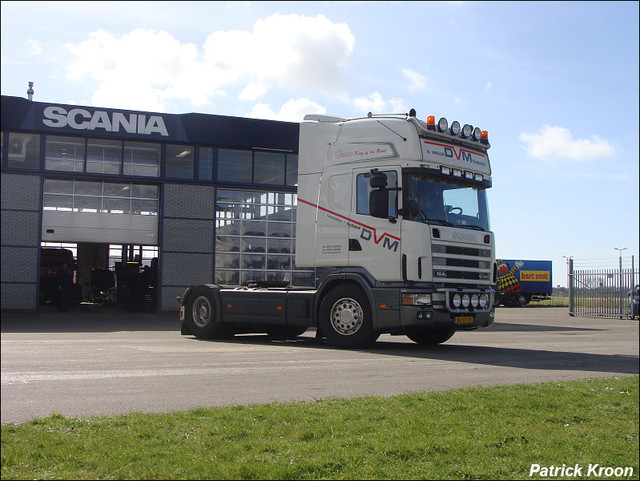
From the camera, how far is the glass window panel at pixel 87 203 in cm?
539

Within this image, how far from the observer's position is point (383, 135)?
11.0 m

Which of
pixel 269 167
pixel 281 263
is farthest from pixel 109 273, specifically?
pixel 281 263

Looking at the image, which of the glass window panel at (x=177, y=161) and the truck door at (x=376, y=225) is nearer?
the glass window panel at (x=177, y=161)

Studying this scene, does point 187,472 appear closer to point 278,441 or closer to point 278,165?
point 278,441

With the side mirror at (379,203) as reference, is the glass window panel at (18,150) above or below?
below

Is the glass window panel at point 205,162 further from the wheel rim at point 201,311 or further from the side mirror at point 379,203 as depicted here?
the wheel rim at point 201,311

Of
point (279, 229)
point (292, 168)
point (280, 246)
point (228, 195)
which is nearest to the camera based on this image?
point (228, 195)

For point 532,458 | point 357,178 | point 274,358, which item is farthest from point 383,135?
point 532,458

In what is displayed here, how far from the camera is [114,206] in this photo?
552cm

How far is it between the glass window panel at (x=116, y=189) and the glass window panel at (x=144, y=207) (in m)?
0.14

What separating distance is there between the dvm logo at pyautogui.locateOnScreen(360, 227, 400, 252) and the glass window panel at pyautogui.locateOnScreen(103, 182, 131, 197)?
5509 millimetres

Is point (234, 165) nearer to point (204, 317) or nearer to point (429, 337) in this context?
point (204, 317)

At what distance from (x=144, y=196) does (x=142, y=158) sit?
1.91 feet

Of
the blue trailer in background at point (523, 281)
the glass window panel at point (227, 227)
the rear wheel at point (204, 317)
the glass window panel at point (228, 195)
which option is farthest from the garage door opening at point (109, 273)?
the blue trailer in background at point (523, 281)
